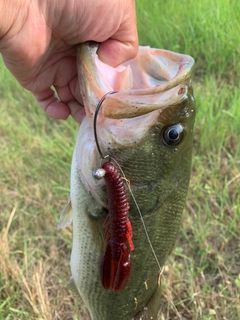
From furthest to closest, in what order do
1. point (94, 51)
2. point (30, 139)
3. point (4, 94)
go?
point (4, 94) < point (30, 139) < point (94, 51)

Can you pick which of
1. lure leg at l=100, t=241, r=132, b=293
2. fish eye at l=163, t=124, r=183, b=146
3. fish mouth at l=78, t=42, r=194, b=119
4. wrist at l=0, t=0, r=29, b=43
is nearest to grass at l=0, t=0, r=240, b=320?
lure leg at l=100, t=241, r=132, b=293

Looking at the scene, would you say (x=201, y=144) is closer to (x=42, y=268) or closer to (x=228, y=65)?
(x=228, y=65)

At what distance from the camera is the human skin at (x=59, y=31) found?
4.88 ft

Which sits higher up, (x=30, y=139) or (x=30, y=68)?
(x=30, y=68)

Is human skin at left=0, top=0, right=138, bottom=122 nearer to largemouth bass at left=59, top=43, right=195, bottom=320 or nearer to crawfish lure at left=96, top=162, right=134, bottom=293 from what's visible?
largemouth bass at left=59, top=43, right=195, bottom=320

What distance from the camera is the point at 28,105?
3588mm

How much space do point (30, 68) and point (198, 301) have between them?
5.01 feet

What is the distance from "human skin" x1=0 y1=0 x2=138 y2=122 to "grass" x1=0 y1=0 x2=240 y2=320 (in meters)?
1.15

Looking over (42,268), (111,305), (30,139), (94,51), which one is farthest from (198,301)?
(30,139)

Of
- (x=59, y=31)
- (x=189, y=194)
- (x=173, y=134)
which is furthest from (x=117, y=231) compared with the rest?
(x=189, y=194)

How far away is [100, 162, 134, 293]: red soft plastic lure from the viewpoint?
4.47 feet

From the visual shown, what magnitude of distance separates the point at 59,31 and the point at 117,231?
0.82 metres

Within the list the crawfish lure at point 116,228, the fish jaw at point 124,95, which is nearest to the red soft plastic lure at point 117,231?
the crawfish lure at point 116,228

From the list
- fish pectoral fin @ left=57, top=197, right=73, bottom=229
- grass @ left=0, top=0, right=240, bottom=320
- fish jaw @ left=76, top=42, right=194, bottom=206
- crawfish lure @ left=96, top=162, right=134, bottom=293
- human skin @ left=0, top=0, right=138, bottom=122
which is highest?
human skin @ left=0, top=0, right=138, bottom=122
